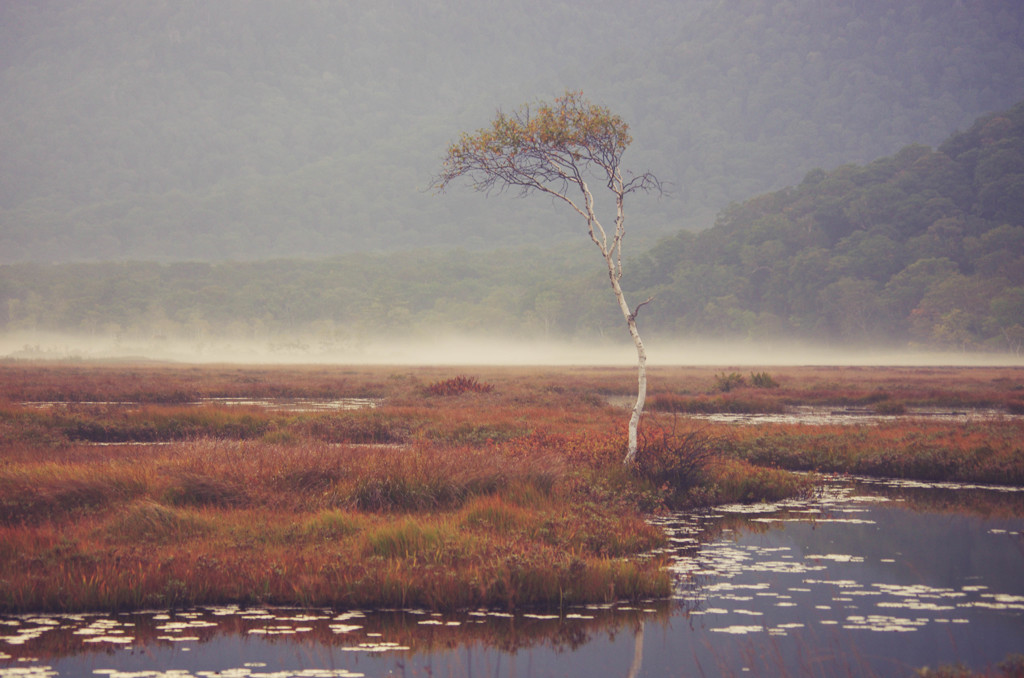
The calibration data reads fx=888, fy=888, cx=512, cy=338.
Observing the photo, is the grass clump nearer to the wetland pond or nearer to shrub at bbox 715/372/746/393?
the wetland pond

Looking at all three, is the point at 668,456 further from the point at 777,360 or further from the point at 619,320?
the point at 619,320

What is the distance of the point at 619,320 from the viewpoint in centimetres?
19575

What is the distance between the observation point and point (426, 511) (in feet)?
52.4

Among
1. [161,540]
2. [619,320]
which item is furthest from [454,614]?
[619,320]

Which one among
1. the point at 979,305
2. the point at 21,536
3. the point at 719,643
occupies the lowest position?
the point at 719,643

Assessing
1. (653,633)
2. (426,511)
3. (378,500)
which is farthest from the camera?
(378,500)

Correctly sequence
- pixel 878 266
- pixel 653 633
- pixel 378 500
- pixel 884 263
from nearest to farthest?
pixel 653 633 < pixel 378 500 < pixel 878 266 < pixel 884 263

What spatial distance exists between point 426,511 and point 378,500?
965 mm

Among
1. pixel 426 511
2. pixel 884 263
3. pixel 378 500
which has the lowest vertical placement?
pixel 426 511

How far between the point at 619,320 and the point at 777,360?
47177 millimetres

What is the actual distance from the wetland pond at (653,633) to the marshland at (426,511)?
12 cm

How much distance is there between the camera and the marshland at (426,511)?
1139 centimetres

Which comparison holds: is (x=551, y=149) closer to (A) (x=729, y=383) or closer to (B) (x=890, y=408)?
(B) (x=890, y=408)

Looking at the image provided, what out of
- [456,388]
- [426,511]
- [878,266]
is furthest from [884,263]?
[426,511]
